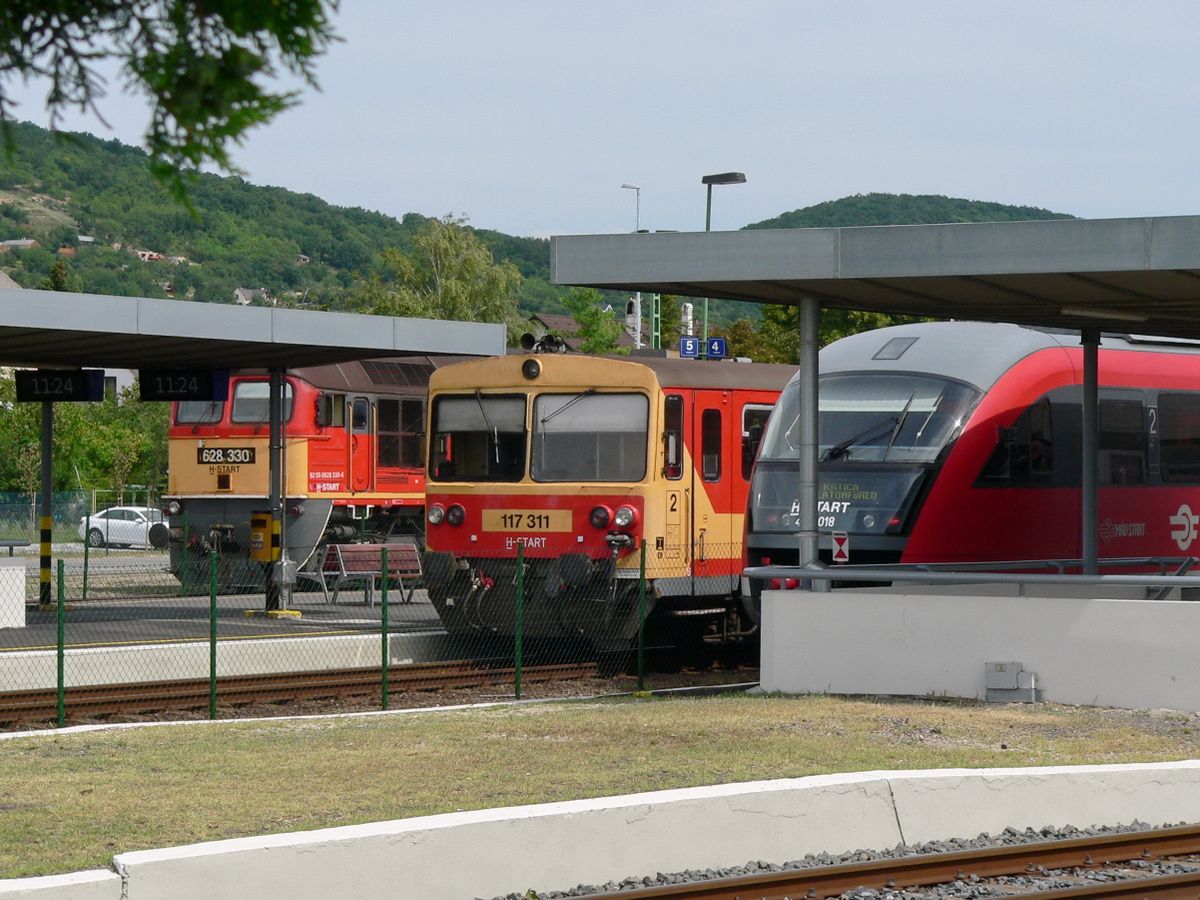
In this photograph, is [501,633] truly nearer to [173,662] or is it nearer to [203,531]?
[173,662]

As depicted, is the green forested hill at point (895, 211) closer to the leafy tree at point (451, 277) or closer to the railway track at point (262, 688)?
the leafy tree at point (451, 277)

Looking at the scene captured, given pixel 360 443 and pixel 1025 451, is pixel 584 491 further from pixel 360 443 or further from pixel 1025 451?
pixel 360 443

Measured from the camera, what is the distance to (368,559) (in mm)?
24109

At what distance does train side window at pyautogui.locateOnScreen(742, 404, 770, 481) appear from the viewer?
19.0 metres

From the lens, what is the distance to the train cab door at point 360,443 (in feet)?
87.4

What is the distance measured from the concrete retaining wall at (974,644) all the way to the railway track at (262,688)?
3260 mm

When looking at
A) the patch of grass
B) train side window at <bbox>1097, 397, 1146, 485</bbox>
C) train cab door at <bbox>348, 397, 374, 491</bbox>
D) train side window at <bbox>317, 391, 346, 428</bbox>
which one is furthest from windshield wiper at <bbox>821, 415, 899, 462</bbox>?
train cab door at <bbox>348, 397, 374, 491</bbox>

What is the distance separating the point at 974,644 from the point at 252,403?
48.0 feet

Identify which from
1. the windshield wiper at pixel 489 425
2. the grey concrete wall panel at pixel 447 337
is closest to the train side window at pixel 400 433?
the grey concrete wall panel at pixel 447 337

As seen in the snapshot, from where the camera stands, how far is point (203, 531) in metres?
25.7

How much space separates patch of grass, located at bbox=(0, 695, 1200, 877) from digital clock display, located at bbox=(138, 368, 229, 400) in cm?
749

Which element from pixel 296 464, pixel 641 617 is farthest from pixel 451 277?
pixel 641 617

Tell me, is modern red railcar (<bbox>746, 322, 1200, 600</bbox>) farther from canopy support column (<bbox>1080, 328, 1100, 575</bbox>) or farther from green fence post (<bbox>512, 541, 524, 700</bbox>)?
green fence post (<bbox>512, 541, 524, 700</bbox>)

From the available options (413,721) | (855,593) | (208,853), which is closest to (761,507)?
(855,593)
